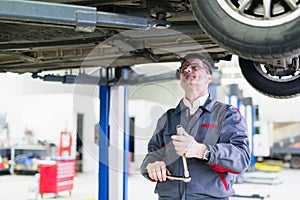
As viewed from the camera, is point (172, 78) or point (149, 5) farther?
point (172, 78)

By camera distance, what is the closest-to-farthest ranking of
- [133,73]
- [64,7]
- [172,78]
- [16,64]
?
1. [64,7]
2. [16,64]
3. [172,78]
4. [133,73]

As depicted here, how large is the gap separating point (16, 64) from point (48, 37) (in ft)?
2.88

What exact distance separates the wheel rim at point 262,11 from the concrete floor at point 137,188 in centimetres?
458

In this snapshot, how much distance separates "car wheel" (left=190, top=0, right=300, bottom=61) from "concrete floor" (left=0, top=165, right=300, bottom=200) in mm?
4587

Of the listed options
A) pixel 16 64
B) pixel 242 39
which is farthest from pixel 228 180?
pixel 16 64

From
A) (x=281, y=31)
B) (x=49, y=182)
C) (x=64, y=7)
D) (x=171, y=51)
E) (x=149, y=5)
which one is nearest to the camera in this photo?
(x=281, y=31)

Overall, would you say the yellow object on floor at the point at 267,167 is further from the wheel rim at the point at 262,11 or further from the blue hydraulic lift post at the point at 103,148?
the wheel rim at the point at 262,11

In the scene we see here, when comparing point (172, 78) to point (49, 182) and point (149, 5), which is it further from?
point (49, 182)

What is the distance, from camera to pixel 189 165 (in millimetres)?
1640

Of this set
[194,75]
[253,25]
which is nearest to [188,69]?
[194,75]

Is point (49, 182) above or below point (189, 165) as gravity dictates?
below

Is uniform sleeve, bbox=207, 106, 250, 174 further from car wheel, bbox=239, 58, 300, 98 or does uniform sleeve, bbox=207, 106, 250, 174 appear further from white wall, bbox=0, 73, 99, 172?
white wall, bbox=0, 73, 99, 172

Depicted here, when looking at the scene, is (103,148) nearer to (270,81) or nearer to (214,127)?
(270,81)

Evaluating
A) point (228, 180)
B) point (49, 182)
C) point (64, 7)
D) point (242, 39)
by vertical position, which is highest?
point (64, 7)
